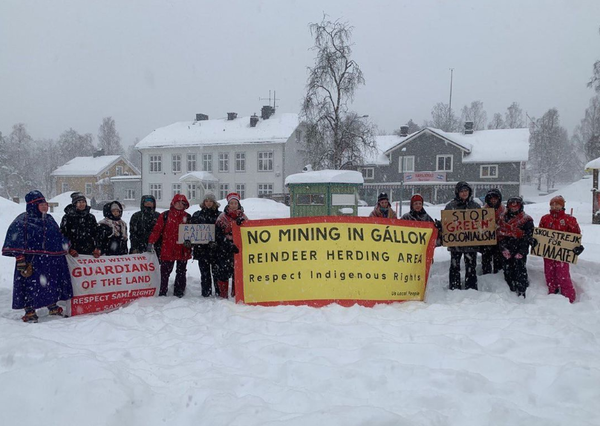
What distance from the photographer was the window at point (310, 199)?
16.7 m

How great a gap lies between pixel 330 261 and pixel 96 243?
11.1 feet

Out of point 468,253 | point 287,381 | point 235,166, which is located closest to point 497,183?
point 235,166

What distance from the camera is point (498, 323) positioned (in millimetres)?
4957

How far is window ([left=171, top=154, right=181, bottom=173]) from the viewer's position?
4338 centimetres

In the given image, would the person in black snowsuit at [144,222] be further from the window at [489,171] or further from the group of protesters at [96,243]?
the window at [489,171]

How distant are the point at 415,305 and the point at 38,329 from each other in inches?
177

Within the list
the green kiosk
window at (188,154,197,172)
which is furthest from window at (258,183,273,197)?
the green kiosk

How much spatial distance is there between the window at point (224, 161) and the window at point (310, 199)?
26028 mm

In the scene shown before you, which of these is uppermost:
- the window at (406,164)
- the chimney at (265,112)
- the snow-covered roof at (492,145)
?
the chimney at (265,112)

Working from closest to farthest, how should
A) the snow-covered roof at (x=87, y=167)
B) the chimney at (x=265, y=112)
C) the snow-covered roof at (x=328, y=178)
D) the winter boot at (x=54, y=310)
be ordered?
the winter boot at (x=54, y=310)
the snow-covered roof at (x=328, y=178)
the chimney at (x=265, y=112)
the snow-covered roof at (x=87, y=167)

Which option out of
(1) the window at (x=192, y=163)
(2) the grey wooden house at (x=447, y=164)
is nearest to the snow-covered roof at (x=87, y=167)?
(1) the window at (x=192, y=163)

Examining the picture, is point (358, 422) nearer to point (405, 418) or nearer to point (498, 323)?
point (405, 418)

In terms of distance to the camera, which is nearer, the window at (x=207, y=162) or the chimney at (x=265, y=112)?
the window at (x=207, y=162)

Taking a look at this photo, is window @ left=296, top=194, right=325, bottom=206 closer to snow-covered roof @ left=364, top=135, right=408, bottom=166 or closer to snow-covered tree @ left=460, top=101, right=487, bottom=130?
snow-covered roof @ left=364, top=135, right=408, bottom=166
